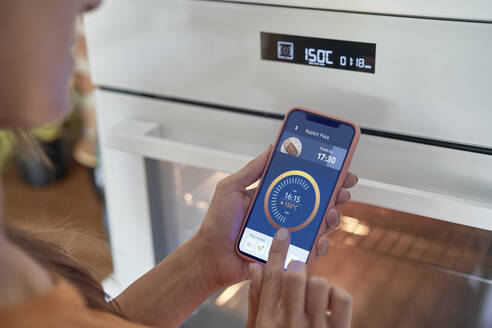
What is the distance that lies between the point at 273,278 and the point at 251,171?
108mm

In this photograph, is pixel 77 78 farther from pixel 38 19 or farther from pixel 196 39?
pixel 38 19

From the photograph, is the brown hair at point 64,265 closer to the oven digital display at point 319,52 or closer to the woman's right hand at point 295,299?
the woman's right hand at point 295,299

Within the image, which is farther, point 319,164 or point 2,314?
point 319,164

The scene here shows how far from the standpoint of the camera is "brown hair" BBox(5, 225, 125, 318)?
45 centimetres

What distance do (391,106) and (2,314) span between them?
12.1 inches

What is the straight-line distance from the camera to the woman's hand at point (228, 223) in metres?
0.51

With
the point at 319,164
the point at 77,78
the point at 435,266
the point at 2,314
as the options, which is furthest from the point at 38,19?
the point at 77,78

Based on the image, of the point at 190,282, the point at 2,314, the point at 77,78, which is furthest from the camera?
the point at 77,78

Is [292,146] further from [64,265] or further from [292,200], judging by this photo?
[64,265]

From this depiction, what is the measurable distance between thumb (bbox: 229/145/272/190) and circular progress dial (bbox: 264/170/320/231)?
0.02 meters

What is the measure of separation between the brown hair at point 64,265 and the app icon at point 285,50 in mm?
251

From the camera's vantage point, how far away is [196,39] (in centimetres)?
50

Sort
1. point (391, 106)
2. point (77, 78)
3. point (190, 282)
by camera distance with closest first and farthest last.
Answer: point (391, 106), point (190, 282), point (77, 78)

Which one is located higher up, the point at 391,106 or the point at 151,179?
the point at 391,106
